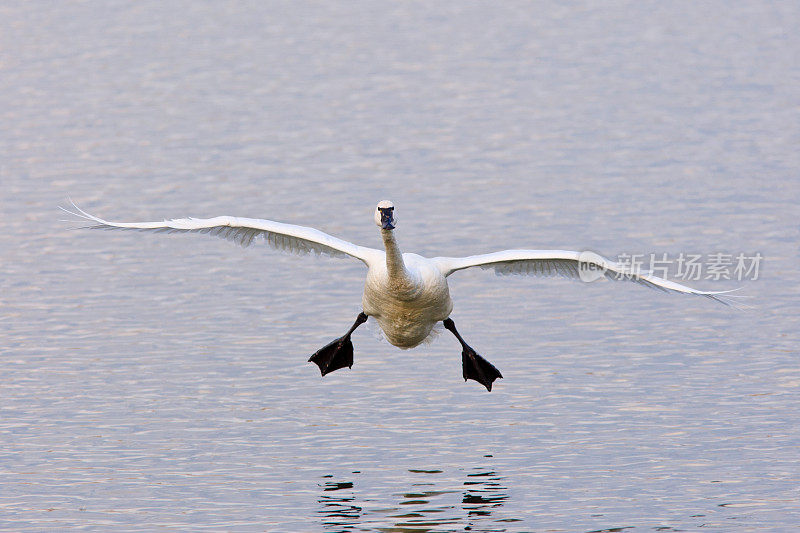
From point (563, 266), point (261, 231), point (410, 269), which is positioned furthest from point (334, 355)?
point (563, 266)

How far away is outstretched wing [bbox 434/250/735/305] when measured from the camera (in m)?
15.1

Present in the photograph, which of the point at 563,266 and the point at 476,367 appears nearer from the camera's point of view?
the point at 563,266

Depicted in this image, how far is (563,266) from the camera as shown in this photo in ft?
52.1

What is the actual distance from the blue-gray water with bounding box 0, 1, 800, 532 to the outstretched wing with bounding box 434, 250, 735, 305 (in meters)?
1.31

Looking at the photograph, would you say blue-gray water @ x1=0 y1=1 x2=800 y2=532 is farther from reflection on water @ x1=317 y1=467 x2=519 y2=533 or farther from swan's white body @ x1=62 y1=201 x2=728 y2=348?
swan's white body @ x1=62 y1=201 x2=728 y2=348

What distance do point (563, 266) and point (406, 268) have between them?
170 centimetres

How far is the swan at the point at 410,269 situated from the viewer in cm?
1513

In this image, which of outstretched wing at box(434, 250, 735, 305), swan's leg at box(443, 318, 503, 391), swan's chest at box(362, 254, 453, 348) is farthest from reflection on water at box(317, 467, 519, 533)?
outstretched wing at box(434, 250, 735, 305)

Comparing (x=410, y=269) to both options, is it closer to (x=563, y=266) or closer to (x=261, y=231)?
(x=563, y=266)

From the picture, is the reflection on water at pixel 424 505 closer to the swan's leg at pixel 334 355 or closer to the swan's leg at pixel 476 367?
the swan's leg at pixel 476 367

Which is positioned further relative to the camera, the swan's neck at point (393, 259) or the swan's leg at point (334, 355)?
the swan's leg at point (334, 355)

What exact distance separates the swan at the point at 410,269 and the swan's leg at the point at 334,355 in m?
0.54

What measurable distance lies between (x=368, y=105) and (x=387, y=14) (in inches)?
515

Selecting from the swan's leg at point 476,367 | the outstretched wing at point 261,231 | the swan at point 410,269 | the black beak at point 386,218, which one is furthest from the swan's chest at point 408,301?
the black beak at point 386,218
